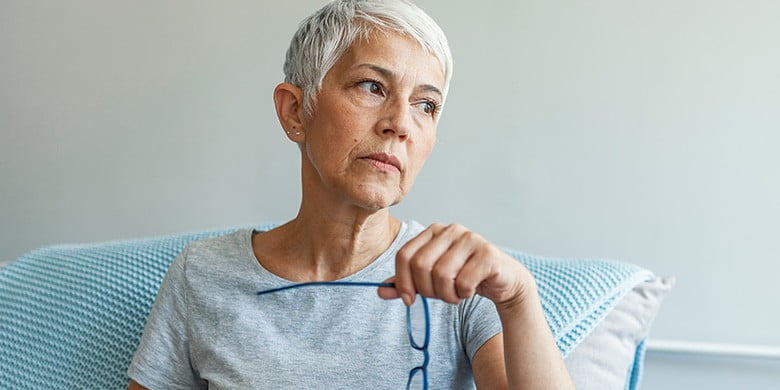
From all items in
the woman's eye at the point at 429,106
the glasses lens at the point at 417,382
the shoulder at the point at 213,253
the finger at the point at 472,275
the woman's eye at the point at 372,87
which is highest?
the woman's eye at the point at 372,87

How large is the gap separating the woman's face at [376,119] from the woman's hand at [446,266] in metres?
0.23

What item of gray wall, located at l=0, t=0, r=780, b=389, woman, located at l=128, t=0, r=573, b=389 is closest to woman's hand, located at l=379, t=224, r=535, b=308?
woman, located at l=128, t=0, r=573, b=389

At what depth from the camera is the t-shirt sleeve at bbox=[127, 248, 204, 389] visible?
124cm

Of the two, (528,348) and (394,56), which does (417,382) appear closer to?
(528,348)

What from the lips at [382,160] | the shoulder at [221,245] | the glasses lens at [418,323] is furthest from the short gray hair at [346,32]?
the glasses lens at [418,323]

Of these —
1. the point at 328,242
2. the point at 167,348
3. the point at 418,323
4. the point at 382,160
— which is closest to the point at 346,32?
the point at 382,160

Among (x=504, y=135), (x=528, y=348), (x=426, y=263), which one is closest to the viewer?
(x=426, y=263)

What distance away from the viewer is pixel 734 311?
154cm

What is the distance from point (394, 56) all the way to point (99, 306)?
0.69m

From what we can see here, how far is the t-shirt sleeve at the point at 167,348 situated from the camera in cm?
124

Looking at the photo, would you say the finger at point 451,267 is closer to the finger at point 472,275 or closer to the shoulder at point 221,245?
the finger at point 472,275

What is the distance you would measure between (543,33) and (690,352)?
2.19 ft

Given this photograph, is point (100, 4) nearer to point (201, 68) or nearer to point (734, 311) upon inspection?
point (201, 68)

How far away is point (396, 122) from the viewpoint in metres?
1.13
